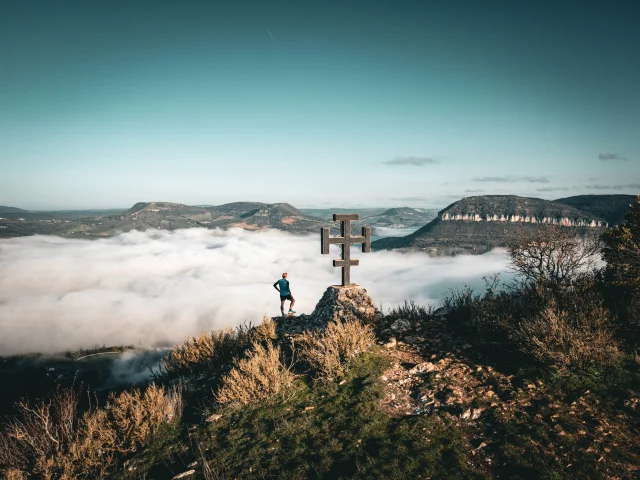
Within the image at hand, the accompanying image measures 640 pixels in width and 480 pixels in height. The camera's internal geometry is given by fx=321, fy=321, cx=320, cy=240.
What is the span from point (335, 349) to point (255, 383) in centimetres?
200

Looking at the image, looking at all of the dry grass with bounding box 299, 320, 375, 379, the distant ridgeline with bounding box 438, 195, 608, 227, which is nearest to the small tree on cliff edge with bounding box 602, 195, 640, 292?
the dry grass with bounding box 299, 320, 375, 379

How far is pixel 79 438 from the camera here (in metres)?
6.46

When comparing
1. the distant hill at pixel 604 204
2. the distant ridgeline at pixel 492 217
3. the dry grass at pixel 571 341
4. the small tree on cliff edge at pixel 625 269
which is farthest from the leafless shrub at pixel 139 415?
the distant hill at pixel 604 204

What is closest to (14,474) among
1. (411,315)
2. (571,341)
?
(411,315)

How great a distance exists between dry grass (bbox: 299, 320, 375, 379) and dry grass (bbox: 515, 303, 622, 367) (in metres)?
3.65

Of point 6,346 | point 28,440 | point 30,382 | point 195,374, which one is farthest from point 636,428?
point 6,346

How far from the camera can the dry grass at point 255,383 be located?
6938 millimetres

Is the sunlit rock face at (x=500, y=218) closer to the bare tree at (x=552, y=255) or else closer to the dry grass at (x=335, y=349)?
the bare tree at (x=552, y=255)

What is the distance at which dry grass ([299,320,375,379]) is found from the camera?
24.5 ft

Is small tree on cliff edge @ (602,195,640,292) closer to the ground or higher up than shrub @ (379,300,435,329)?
higher up

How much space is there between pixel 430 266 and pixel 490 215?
126 feet

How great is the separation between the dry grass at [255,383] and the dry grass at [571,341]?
542cm

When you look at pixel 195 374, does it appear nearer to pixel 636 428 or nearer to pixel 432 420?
pixel 432 420

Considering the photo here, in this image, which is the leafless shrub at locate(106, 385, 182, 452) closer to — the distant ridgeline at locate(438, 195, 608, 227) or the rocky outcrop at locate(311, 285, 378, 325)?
the rocky outcrop at locate(311, 285, 378, 325)
